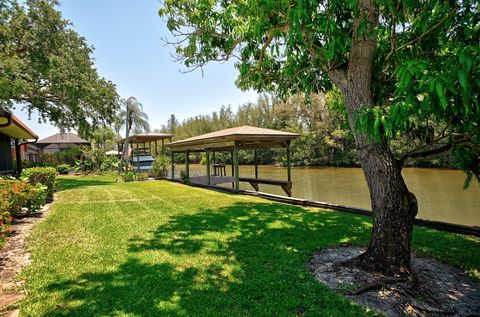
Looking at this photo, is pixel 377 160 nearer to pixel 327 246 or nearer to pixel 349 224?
pixel 327 246

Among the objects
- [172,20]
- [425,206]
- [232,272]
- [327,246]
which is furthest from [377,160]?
[425,206]

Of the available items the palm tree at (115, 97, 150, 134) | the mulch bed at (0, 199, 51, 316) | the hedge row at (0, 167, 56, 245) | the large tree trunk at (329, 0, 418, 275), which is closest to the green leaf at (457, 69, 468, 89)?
the large tree trunk at (329, 0, 418, 275)

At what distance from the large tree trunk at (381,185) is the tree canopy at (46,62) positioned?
11397 mm

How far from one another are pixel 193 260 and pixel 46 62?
12742 mm

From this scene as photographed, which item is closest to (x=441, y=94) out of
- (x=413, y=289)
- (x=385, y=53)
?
(x=413, y=289)

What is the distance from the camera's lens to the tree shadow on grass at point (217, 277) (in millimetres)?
2764

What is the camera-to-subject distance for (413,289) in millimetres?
3162

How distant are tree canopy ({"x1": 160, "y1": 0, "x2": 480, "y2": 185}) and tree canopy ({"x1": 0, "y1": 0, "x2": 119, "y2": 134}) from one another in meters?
8.73

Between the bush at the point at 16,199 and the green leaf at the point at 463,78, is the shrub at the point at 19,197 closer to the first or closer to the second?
the bush at the point at 16,199

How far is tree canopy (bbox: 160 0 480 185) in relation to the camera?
2.00 m

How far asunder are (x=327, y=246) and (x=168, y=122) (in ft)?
275

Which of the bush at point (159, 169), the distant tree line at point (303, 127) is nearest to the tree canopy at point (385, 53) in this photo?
the bush at point (159, 169)

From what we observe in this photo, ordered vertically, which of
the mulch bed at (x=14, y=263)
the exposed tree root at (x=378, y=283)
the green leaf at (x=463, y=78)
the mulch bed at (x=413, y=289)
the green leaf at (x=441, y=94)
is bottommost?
the mulch bed at (x=413, y=289)

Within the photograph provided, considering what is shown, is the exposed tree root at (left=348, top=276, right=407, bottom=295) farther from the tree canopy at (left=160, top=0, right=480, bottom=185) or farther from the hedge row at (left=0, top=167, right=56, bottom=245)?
the hedge row at (left=0, top=167, right=56, bottom=245)
